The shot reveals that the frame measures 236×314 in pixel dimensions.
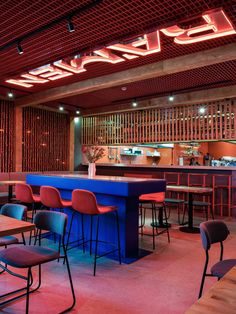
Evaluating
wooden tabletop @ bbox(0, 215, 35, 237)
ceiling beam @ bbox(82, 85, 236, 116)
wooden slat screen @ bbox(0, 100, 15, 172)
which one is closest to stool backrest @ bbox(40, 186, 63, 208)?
wooden tabletop @ bbox(0, 215, 35, 237)

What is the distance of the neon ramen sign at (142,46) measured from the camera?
11.7 feet

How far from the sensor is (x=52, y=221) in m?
2.87

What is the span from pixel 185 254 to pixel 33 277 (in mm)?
2315

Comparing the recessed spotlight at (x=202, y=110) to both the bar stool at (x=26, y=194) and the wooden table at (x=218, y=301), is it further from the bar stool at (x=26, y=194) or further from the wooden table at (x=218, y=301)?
the wooden table at (x=218, y=301)

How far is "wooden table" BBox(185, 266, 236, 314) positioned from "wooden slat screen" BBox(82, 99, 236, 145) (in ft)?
20.3

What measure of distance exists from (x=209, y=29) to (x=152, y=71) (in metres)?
1.65

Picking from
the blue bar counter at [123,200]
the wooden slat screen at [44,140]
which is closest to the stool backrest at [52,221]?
the blue bar counter at [123,200]

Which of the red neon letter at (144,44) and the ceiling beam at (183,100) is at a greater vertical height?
the red neon letter at (144,44)

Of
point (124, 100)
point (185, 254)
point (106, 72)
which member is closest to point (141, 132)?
point (124, 100)

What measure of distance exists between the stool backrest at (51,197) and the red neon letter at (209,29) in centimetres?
283

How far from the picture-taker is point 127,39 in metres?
4.16

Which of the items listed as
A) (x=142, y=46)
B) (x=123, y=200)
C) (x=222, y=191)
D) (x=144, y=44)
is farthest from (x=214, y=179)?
(x=144, y=44)

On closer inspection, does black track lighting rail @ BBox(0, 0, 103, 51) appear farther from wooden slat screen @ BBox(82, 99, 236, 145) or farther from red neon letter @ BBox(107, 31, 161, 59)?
wooden slat screen @ BBox(82, 99, 236, 145)

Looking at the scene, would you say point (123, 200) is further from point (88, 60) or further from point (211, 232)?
point (88, 60)
